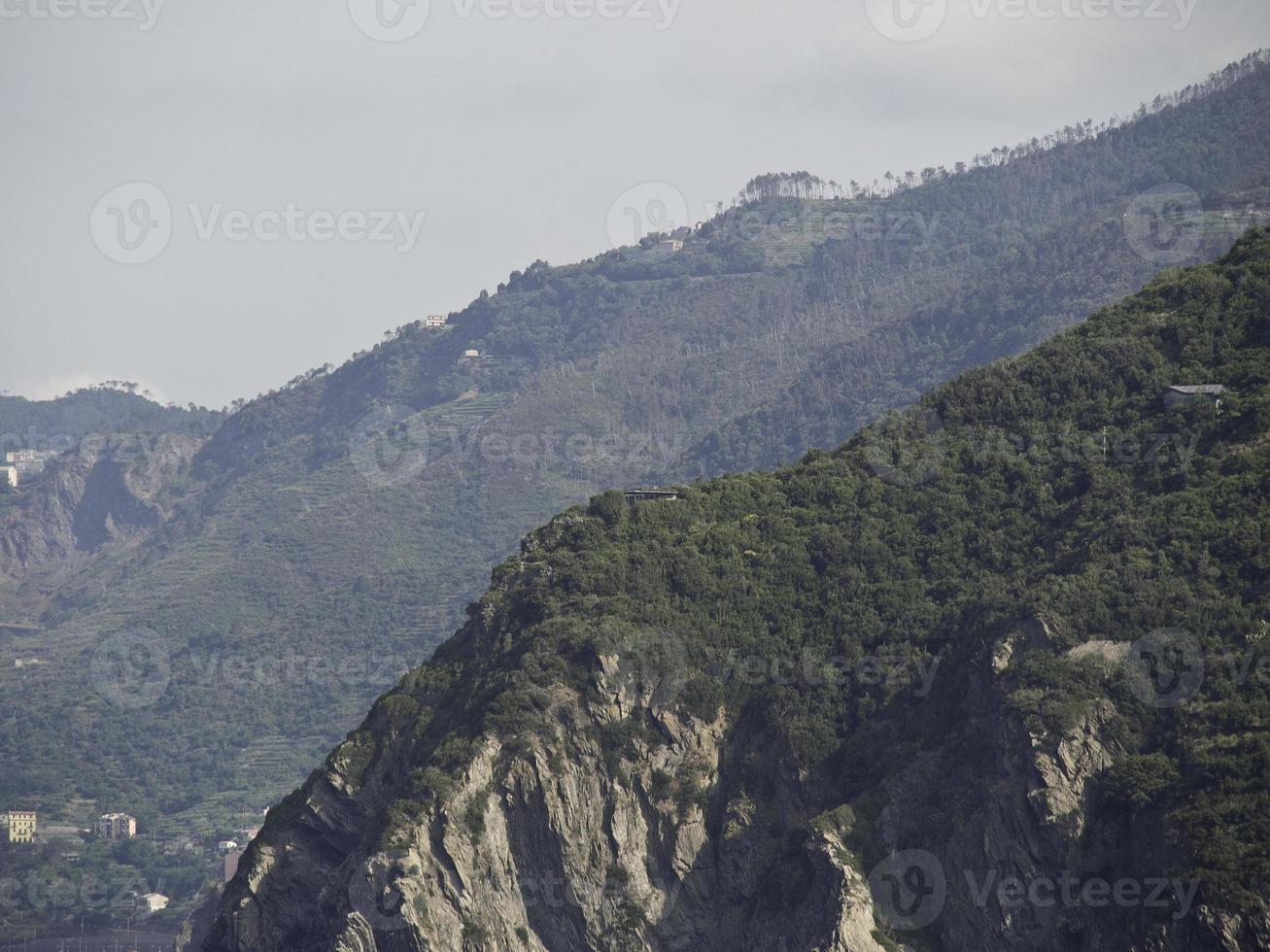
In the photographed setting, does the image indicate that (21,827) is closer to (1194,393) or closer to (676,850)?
(676,850)

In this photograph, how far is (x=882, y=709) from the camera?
222ft

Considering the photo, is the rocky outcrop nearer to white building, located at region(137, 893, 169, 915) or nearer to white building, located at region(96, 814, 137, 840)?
white building, located at region(137, 893, 169, 915)

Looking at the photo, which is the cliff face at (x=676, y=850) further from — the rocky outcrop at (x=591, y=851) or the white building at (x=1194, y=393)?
the white building at (x=1194, y=393)

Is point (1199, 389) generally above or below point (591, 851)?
above

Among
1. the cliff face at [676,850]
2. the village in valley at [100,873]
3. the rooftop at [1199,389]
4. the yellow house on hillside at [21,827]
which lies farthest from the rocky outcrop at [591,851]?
the yellow house on hillside at [21,827]

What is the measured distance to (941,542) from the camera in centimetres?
7281

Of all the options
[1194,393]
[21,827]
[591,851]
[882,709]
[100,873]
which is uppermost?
[1194,393]

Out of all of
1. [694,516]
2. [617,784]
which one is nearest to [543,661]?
[617,784]

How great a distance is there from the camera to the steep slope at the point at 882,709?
5906 cm

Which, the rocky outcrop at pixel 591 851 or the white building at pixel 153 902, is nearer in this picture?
the rocky outcrop at pixel 591 851

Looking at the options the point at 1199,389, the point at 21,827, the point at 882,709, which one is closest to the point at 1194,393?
the point at 1199,389

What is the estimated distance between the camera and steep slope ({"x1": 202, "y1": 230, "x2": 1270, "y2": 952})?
59062 mm

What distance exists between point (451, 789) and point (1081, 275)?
11492 centimetres

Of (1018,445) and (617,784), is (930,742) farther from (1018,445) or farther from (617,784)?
(1018,445)
